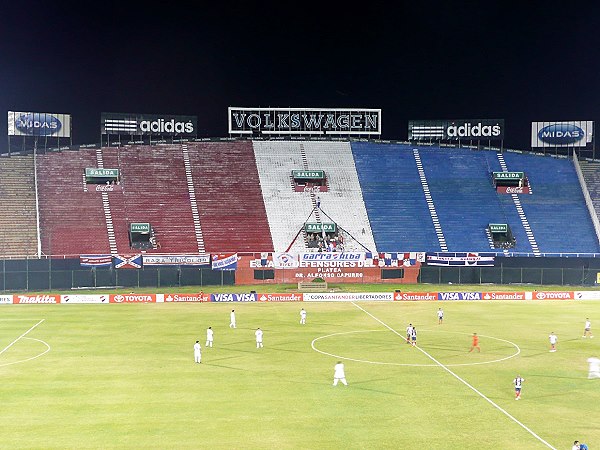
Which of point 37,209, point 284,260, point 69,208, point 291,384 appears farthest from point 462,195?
point 291,384

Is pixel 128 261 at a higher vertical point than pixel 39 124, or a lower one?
lower

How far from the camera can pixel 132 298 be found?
69500mm

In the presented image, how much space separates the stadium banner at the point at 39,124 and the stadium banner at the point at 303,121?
2636cm

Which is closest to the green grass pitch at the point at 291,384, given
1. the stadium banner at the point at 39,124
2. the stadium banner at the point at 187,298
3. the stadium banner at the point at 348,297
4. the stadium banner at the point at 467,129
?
the stadium banner at the point at 187,298

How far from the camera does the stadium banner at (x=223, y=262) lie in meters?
79.6

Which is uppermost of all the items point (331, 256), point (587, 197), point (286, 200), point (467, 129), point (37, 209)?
point (467, 129)

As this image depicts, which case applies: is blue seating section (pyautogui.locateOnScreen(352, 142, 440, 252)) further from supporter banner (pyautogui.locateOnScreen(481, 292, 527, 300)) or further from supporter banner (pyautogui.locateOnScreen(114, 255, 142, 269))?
supporter banner (pyautogui.locateOnScreen(114, 255, 142, 269))

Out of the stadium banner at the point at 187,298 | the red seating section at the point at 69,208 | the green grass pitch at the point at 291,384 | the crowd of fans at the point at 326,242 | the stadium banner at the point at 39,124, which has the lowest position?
the green grass pitch at the point at 291,384

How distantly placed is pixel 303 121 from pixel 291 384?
7586 centimetres

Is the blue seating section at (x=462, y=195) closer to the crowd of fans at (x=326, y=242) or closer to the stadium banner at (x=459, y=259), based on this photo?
the stadium banner at (x=459, y=259)

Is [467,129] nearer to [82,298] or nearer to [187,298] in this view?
[187,298]

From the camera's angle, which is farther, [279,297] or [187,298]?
[279,297]

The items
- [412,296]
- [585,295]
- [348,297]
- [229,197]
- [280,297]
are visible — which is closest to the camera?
[280,297]

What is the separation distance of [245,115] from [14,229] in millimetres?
40577
